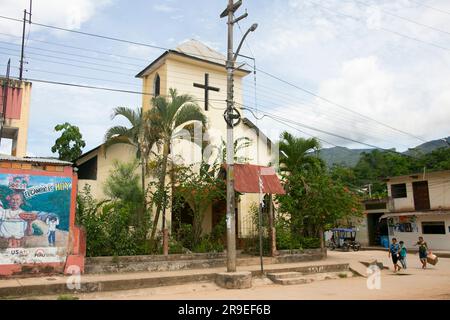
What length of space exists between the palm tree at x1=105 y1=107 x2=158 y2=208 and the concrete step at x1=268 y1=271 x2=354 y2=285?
19.1ft

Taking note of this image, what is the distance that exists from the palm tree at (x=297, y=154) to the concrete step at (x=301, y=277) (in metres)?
5.53

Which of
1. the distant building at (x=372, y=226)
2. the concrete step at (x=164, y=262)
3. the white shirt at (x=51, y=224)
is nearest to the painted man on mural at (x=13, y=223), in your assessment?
the white shirt at (x=51, y=224)

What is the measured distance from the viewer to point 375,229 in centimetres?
3722

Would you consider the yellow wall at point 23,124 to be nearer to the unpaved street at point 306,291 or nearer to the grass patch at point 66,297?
the grass patch at point 66,297

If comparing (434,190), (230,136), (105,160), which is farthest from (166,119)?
(434,190)

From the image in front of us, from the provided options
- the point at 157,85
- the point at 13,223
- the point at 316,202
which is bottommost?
the point at 13,223

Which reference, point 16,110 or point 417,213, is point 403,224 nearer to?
point 417,213

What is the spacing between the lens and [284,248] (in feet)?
55.4

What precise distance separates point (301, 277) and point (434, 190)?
72.9 ft

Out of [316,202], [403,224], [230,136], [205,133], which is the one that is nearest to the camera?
[230,136]

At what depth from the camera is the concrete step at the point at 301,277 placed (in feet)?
42.3

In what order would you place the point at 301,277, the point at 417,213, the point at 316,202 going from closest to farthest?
the point at 301,277 → the point at 316,202 → the point at 417,213
